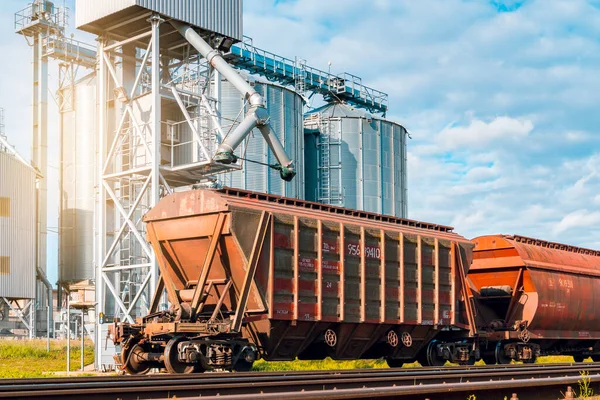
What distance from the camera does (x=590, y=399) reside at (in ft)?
40.2

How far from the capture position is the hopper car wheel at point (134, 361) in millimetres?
17875

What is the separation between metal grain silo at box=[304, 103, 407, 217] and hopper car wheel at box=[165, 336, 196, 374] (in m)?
36.4

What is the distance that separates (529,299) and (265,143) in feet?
80.6

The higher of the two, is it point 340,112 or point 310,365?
point 340,112

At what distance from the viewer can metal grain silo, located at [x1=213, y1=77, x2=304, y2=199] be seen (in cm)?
4556

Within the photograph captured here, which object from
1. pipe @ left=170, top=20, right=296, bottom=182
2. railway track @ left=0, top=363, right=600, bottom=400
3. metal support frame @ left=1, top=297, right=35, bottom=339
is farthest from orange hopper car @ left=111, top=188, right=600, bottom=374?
metal support frame @ left=1, top=297, right=35, bottom=339

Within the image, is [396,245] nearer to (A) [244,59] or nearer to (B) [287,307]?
(B) [287,307]

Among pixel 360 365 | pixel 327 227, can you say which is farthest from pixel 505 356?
pixel 327 227

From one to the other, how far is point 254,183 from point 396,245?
24.9 meters

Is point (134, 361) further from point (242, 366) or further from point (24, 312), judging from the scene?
point (24, 312)

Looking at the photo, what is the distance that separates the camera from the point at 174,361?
55.9 feet

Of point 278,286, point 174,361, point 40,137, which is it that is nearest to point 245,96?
point 278,286

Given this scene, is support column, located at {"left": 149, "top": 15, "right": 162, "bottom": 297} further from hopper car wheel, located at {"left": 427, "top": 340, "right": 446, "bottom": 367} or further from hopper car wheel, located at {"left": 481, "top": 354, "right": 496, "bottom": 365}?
hopper car wheel, located at {"left": 481, "top": 354, "right": 496, "bottom": 365}

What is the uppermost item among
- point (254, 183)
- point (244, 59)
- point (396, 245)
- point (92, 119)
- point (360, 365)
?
point (244, 59)
